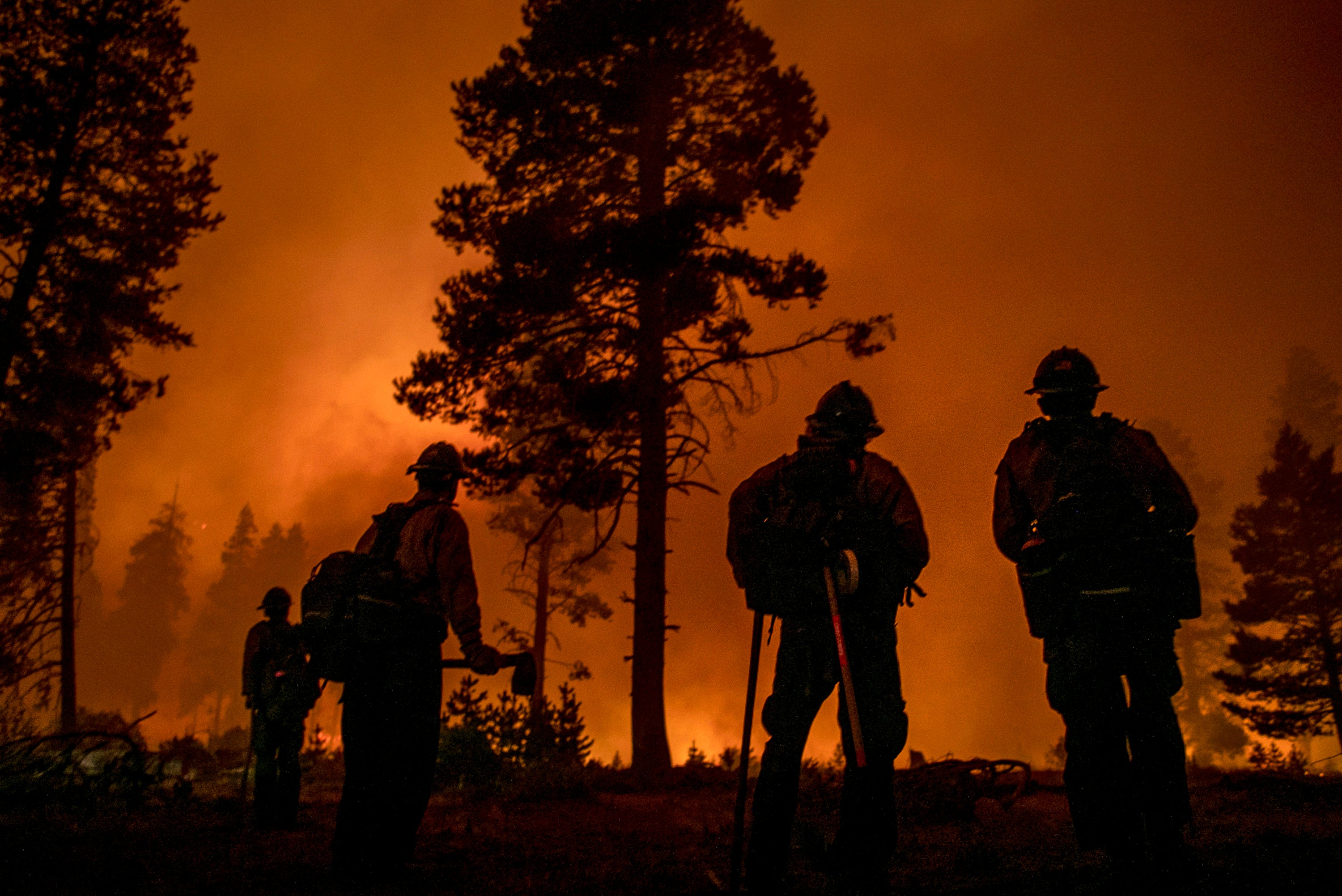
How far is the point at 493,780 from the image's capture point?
1084 centimetres

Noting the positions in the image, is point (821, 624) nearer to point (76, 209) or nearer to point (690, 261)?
point (690, 261)

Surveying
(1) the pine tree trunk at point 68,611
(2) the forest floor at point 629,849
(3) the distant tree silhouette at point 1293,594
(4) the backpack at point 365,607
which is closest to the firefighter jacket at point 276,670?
(2) the forest floor at point 629,849

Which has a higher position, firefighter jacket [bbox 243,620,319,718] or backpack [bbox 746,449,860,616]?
backpack [bbox 746,449,860,616]

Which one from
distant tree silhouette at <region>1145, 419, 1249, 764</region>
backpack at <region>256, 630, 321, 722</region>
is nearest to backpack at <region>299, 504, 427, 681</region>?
backpack at <region>256, 630, 321, 722</region>

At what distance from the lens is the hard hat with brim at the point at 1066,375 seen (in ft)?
13.0

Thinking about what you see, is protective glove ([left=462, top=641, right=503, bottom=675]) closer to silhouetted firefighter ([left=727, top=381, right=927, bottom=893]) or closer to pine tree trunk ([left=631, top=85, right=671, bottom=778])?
silhouetted firefighter ([left=727, top=381, right=927, bottom=893])

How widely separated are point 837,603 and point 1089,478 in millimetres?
1311

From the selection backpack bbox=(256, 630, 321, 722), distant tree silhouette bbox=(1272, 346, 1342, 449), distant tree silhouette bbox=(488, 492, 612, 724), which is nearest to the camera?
backpack bbox=(256, 630, 321, 722)

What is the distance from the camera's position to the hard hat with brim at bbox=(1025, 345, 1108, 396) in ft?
13.0

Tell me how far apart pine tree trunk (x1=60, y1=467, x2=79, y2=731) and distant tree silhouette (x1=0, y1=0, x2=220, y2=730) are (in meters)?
5.10

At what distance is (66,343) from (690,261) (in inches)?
437

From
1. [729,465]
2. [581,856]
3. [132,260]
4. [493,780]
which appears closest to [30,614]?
[132,260]

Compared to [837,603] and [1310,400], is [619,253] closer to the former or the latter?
[837,603]

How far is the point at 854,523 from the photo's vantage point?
153 inches
